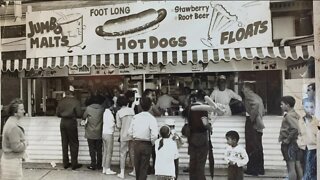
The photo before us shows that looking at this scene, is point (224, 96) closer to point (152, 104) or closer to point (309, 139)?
point (152, 104)

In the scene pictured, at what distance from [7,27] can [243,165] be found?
268 cm

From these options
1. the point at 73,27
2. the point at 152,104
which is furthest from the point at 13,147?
the point at 152,104

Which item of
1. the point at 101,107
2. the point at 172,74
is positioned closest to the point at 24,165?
the point at 101,107

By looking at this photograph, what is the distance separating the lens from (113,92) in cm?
428

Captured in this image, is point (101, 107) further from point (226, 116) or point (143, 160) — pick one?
point (226, 116)

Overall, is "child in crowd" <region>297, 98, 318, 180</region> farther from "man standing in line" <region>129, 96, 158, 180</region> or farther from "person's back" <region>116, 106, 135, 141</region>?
"person's back" <region>116, 106, 135, 141</region>

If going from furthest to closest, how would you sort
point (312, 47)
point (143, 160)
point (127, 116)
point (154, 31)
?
point (127, 116), point (143, 160), point (154, 31), point (312, 47)

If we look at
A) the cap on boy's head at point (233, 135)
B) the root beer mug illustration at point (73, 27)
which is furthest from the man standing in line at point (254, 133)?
the root beer mug illustration at point (73, 27)

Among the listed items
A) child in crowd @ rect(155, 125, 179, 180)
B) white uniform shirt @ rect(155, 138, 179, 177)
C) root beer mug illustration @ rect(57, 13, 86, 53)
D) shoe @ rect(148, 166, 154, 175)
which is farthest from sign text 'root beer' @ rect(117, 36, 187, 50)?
shoe @ rect(148, 166, 154, 175)

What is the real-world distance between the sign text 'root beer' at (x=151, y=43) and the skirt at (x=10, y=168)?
1464 mm

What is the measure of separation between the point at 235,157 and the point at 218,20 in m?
1.37

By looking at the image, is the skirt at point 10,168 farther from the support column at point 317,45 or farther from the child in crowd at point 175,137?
the support column at point 317,45

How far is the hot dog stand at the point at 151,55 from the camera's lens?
3.54 m

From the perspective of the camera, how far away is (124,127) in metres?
4.69
